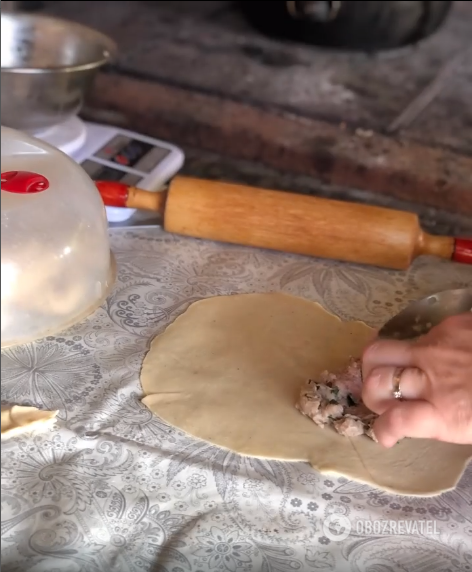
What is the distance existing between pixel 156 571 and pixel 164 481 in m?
0.07

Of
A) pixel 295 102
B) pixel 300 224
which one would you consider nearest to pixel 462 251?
pixel 300 224

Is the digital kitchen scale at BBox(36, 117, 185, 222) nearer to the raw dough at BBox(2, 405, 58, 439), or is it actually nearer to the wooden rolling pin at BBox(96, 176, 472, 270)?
the wooden rolling pin at BBox(96, 176, 472, 270)

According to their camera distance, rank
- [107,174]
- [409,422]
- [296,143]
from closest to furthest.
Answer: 1. [409,422]
2. [107,174]
3. [296,143]

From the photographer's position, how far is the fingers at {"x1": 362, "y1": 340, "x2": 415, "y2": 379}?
1.83 ft

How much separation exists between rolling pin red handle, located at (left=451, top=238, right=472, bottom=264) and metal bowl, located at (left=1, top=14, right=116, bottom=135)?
511 mm

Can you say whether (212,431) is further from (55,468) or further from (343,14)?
(343,14)

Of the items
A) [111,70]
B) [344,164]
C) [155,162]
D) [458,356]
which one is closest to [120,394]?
[458,356]

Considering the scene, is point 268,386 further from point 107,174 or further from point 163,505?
point 107,174

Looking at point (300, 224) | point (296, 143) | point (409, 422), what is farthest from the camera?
point (296, 143)

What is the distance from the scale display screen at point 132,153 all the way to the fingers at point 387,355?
485mm

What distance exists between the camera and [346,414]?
1.97ft

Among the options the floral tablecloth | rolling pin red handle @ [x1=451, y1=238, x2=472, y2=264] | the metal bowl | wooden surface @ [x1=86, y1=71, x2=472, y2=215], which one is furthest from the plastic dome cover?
wooden surface @ [x1=86, y1=71, x2=472, y2=215]

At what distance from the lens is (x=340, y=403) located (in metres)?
0.61

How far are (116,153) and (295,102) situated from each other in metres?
0.38
